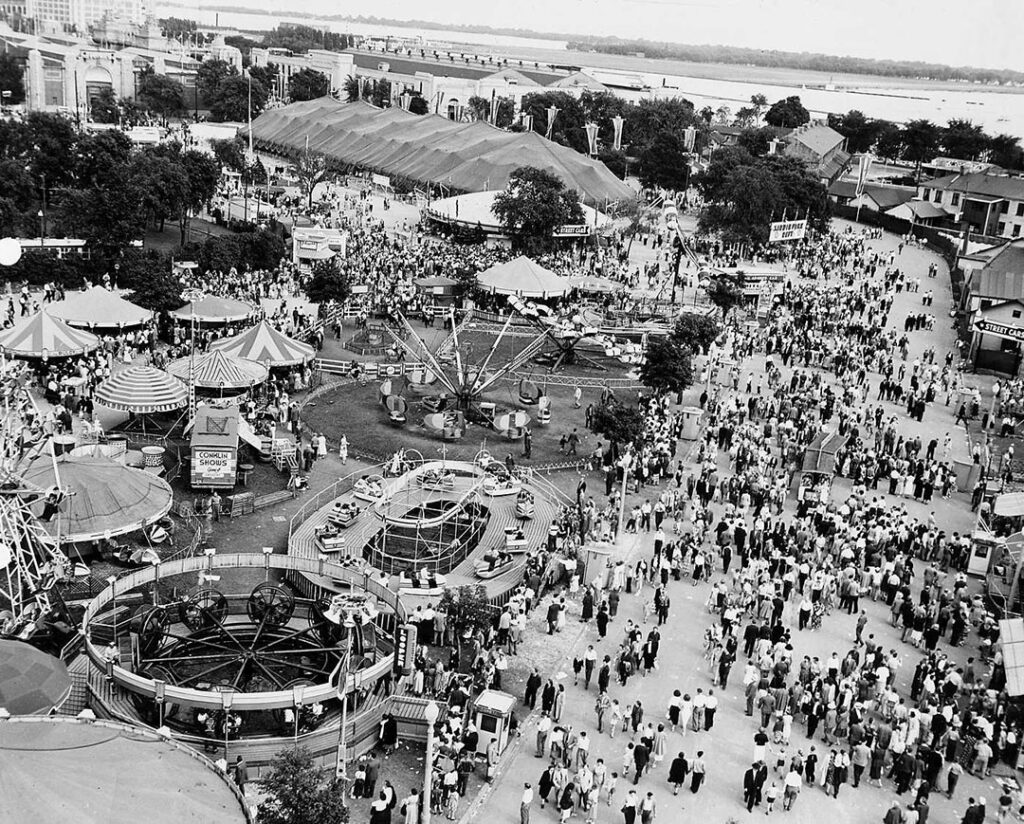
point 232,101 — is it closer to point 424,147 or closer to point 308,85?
point 308,85

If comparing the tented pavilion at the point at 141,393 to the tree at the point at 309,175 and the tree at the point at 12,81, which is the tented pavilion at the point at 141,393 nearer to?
the tree at the point at 309,175

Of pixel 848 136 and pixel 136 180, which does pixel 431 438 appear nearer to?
pixel 136 180

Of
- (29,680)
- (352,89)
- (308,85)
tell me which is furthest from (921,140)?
(29,680)

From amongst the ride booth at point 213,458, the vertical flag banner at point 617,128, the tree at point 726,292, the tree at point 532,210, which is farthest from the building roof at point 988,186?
the ride booth at point 213,458

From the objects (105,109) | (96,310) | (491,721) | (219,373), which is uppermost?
(105,109)

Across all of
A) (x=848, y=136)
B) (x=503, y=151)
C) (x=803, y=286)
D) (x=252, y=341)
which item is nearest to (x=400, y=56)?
(x=848, y=136)

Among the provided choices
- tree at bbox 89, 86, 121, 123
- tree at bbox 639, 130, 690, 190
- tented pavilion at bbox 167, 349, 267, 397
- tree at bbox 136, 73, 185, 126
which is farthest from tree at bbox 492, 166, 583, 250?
tree at bbox 136, 73, 185, 126
